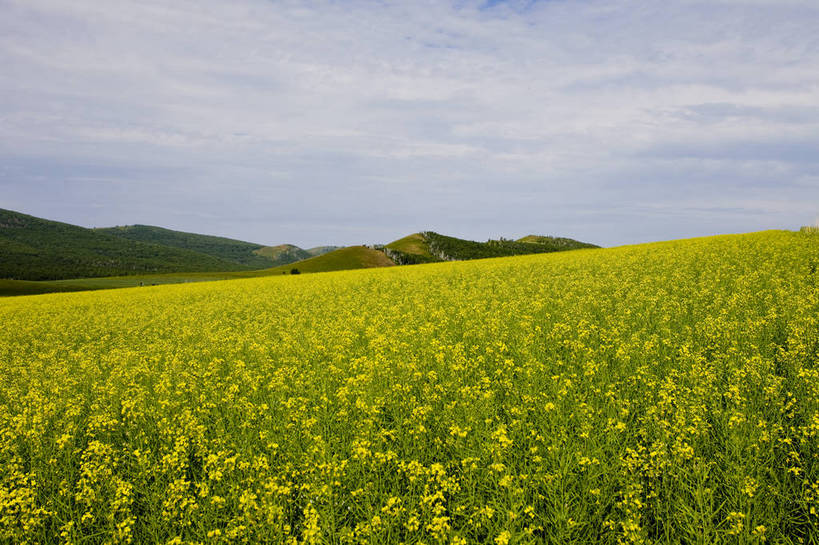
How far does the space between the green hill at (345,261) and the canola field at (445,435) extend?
138059mm

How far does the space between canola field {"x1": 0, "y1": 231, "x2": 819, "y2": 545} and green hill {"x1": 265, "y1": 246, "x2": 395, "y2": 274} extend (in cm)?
13806

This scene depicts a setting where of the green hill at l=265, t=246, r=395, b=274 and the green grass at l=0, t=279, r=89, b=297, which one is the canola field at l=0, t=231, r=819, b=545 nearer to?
the green grass at l=0, t=279, r=89, b=297

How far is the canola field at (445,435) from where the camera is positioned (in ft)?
16.5

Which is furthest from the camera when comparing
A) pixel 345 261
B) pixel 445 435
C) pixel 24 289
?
pixel 345 261


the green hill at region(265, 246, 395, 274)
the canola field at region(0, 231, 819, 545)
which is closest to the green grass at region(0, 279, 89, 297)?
the green hill at region(265, 246, 395, 274)

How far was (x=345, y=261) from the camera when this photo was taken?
545ft

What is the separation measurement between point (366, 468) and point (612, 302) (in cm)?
1424

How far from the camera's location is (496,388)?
870 cm

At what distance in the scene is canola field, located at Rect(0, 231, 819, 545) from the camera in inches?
198

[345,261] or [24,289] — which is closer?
[24,289]

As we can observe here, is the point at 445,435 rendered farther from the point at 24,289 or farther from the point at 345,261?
the point at 345,261

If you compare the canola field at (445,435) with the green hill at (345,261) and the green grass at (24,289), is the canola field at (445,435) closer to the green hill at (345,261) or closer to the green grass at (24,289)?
the green grass at (24,289)

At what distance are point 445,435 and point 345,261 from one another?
530 feet

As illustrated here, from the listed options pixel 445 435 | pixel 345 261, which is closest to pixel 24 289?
pixel 345 261
